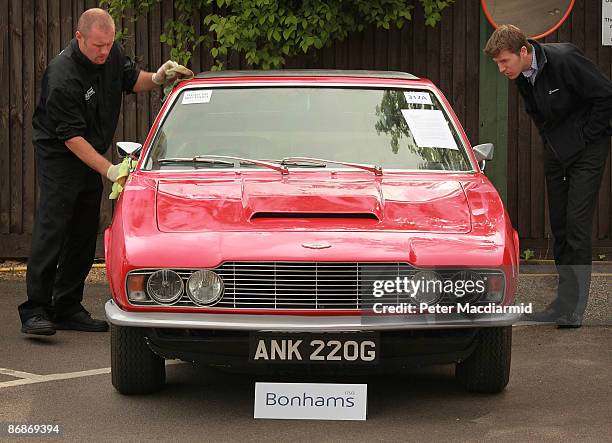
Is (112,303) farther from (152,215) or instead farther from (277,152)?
(277,152)

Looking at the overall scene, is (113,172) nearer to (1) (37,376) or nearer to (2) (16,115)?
(1) (37,376)

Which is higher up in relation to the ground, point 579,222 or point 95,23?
point 95,23

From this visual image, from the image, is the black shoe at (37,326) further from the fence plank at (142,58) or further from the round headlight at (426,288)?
the fence plank at (142,58)

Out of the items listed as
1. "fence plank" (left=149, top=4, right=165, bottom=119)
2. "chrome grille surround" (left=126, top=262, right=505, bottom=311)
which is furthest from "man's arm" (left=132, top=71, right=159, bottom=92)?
"chrome grille surround" (left=126, top=262, right=505, bottom=311)

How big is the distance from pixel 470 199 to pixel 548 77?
2214 millimetres

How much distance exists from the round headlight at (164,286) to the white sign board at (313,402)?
626mm

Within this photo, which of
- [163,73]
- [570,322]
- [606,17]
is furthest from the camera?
[606,17]

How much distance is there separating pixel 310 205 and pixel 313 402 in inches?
36.0

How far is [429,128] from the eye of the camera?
257 inches

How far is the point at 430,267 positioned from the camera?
519 cm

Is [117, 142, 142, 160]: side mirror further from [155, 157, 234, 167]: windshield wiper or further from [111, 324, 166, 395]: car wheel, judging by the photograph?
[111, 324, 166, 395]: car wheel

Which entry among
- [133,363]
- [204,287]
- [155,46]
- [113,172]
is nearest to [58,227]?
[113,172]

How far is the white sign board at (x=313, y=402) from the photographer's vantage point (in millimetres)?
5324

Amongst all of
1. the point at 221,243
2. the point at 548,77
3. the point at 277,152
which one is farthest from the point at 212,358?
the point at 548,77
